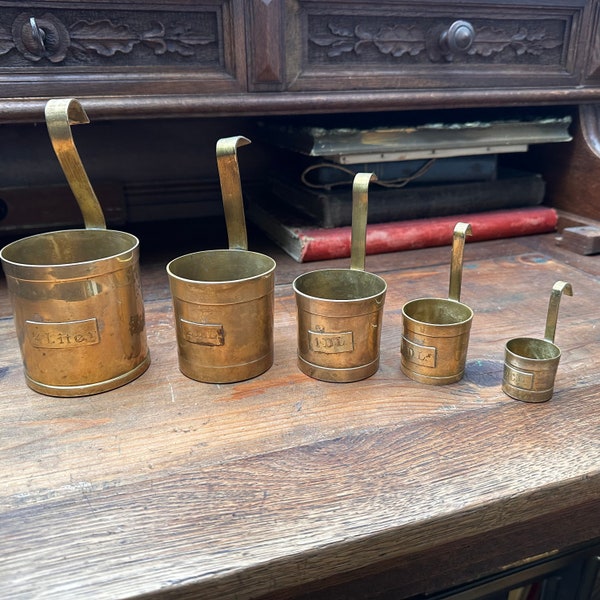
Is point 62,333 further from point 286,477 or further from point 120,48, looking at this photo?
point 120,48

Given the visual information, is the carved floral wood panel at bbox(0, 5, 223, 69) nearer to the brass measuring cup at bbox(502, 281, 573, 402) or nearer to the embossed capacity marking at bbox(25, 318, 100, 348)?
the embossed capacity marking at bbox(25, 318, 100, 348)

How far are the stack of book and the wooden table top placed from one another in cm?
33

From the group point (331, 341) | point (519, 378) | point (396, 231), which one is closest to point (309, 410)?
point (331, 341)

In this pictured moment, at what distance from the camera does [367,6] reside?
0.81 meters

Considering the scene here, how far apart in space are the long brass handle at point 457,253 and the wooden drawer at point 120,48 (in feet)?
1.28

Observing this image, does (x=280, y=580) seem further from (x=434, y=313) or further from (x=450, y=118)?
(x=450, y=118)

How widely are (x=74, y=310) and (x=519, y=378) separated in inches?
16.2

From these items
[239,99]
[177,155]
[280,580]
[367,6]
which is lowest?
[280,580]

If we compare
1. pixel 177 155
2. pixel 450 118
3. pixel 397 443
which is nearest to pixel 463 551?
pixel 397 443

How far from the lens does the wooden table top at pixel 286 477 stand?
1.16 feet

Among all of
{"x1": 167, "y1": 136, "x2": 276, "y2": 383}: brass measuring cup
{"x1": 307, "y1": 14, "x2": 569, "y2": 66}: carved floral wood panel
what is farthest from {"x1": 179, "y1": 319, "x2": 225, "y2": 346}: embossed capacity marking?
{"x1": 307, "y1": 14, "x2": 569, "y2": 66}: carved floral wood panel

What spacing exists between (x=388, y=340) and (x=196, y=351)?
0.23 m

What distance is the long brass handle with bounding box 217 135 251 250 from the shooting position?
0.58m

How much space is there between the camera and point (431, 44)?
2.82 ft
